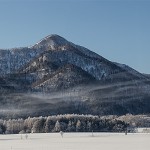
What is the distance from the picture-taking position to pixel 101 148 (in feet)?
218

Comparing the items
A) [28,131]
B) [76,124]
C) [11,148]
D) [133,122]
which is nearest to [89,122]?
[76,124]

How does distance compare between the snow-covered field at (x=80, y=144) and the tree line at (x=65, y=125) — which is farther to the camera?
the tree line at (x=65, y=125)

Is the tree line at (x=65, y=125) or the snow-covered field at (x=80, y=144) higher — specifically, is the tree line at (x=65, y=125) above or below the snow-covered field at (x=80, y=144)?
above

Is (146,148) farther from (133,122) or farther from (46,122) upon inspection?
(133,122)

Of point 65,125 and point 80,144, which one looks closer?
point 80,144

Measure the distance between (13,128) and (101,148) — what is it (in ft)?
289

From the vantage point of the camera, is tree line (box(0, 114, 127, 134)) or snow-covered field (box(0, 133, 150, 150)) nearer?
snow-covered field (box(0, 133, 150, 150))

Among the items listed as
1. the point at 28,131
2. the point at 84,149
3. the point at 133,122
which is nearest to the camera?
the point at 84,149

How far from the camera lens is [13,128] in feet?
498

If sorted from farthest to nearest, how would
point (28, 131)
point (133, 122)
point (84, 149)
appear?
point (133, 122)
point (28, 131)
point (84, 149)

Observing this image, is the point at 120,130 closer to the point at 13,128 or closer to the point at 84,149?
the point at 13,128

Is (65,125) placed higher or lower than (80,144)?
higher

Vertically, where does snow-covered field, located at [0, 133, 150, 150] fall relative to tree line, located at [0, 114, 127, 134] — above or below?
below

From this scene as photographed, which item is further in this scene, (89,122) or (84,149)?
(89,122)
